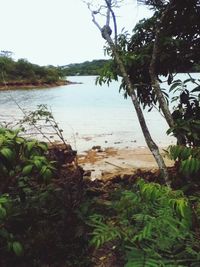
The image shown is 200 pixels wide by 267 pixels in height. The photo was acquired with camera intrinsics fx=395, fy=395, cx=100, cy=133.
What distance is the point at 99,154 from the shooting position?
10.6m

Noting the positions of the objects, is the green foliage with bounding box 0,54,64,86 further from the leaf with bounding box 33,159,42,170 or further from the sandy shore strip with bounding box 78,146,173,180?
the leaf with bounding box 33,159,42,170

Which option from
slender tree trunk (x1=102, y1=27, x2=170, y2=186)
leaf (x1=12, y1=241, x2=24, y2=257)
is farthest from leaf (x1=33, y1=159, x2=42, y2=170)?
slender tree trunk (x1=102, y1=27, x2=170, y2=186)

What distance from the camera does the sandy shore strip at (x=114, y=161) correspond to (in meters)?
8.12

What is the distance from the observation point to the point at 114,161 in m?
9.50

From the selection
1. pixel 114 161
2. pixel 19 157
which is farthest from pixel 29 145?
pixel 114 161

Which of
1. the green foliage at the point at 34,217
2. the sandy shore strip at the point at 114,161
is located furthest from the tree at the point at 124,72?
the sandy shore strip at the point at 114,161

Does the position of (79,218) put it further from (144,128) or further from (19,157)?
(144,128)

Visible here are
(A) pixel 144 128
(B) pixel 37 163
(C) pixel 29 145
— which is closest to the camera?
(B) pixel 37 163

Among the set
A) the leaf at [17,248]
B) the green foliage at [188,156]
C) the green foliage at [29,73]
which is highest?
the green foliage at [188,156]

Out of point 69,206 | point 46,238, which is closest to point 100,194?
point 69,206

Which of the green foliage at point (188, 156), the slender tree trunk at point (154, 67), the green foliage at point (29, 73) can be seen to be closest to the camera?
the green foliage at point (188, 156)

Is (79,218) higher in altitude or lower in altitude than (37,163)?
lower

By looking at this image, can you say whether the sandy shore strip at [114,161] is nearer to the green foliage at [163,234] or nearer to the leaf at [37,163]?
the leaf at [37,163]

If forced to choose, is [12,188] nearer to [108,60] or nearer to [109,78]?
[109,78]
